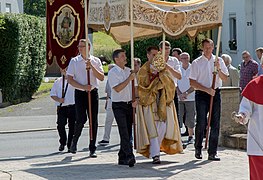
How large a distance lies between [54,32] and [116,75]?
7.90ft

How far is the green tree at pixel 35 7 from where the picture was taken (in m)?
93.8

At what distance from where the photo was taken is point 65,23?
561 inches

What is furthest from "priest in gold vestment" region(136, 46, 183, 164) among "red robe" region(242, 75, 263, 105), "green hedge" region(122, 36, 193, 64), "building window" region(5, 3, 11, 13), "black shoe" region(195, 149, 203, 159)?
"building window" region(5, 3, 11, 13)

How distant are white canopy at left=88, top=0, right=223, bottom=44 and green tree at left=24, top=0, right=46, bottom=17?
81058 mm

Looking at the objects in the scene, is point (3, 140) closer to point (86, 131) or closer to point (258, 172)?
point (86, 131)

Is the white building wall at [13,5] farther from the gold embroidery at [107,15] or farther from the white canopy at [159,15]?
the gold embroidery at [107,15]

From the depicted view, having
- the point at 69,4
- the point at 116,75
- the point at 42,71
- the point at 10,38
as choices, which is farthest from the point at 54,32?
the point at 42,71

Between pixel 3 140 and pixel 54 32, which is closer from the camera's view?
pixel 54 32

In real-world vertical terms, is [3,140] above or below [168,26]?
below

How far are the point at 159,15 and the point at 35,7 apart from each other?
271ft

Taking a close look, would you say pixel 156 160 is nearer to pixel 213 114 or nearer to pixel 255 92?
pixel 213 114

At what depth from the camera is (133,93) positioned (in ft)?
40.7

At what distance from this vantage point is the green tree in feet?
308

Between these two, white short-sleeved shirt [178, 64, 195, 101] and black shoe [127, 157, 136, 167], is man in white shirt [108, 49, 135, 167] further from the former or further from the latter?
white short-sleeved shirt [178, 64, 195, 101]
